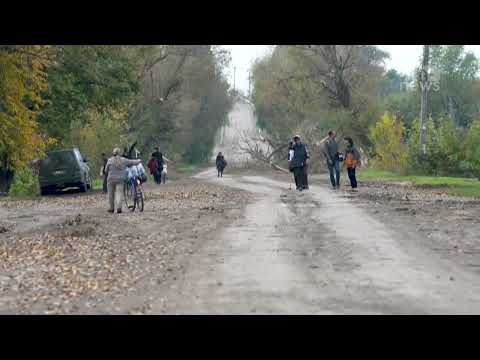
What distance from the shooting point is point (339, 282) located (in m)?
11.0

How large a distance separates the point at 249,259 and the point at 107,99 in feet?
83.9

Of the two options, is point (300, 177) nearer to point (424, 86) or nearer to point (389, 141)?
point (424, 86)

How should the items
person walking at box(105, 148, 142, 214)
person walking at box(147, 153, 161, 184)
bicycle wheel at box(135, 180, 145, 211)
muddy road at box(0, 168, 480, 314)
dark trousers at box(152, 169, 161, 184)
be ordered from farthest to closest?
1. dark trousers at box(152, 169, 161, 184)
2. person walking at box(147, 153, 161, 184)
3. bicycle wheel at box(135, 180, 145, 211)
4. person walking at box(105, 148, 142, 214)
5. muddy road at box(0, 168, 480, 314)

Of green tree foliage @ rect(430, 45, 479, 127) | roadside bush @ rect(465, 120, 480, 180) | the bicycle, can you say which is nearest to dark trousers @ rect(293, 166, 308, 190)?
the bicycle

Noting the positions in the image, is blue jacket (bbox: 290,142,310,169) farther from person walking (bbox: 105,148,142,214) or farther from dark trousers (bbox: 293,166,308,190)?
person walking (bbox: 105,148,142,214)

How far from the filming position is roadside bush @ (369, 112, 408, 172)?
46.5 meters

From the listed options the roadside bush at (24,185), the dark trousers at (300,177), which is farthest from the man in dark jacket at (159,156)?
the dark trousers at (300,177)

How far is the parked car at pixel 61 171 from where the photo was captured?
35.0 m

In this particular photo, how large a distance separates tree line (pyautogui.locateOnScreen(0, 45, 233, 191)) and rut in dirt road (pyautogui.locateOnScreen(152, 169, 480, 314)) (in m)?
6.72

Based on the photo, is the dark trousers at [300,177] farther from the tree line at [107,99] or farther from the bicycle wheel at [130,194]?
the tree line at [107,99]

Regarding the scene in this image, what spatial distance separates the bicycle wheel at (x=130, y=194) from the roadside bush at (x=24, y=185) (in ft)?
43.3
